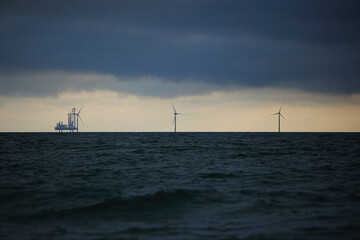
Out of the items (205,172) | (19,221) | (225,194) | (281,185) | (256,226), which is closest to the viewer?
(256,226)

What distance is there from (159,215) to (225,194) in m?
4.93

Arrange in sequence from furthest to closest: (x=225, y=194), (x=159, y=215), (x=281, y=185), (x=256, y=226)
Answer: (x=281, y=185) → (x=225, y=194) → (x=159, y=215) → (x=256, y=226)

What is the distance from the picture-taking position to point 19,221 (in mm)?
13586

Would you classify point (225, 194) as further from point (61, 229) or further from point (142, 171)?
point (142, 171)

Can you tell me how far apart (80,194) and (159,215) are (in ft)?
19.3

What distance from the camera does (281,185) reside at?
68.5ft

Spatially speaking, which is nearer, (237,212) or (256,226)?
(256,226)

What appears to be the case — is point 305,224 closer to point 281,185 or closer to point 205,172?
point 281,185

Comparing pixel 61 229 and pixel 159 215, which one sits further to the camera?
pixel 159 215

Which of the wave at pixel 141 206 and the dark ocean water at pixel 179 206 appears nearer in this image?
the dark ocean water at pixel 179 206

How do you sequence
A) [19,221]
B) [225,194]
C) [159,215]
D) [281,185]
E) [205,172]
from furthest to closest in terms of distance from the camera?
[205,172]
[281,185]
[225,194]
[159,215]
[19,221]

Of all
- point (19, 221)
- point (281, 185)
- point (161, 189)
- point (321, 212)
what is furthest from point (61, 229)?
point (281, 185)

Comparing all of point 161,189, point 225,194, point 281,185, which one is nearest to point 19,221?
point 161,189

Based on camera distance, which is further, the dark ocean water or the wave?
the wave
